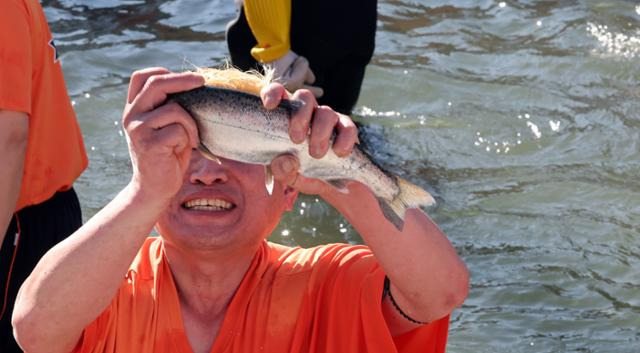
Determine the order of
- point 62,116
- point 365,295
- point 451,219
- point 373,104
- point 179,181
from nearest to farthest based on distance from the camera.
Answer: point 179,181 → point 365,295 → point 62,116 → point 451,219 → point 373,104

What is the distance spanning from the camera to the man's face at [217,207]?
3430 mm

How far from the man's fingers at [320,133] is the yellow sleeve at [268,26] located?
11.7ft

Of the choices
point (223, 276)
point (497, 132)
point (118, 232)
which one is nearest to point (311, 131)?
point (118, 232)

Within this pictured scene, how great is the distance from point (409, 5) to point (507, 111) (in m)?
2.74

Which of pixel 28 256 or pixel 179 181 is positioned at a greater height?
pixel 179 181

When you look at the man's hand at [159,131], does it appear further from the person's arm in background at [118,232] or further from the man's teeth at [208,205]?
the man's teeth at [208,205]

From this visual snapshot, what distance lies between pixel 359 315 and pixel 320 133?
88 centimetres

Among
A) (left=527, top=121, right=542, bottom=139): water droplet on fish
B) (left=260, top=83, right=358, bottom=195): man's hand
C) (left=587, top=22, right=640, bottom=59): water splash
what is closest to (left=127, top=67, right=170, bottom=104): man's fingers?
(left=260, top=83, right=358, bottom=195): man's hand

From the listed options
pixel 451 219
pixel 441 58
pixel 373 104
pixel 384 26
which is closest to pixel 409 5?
pixel 384 26

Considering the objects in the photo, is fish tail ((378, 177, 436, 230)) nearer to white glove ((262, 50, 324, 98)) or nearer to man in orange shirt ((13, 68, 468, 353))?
man in orange shirt ((13, 68, 468, 353))

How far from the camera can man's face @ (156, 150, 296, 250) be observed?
11.3 feet

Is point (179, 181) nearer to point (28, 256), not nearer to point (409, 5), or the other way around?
point (28, 256)

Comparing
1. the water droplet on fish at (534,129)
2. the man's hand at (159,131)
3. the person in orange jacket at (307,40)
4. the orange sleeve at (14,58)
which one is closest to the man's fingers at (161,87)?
the man's hand at (159,131)

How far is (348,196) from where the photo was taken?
3.32 meters
